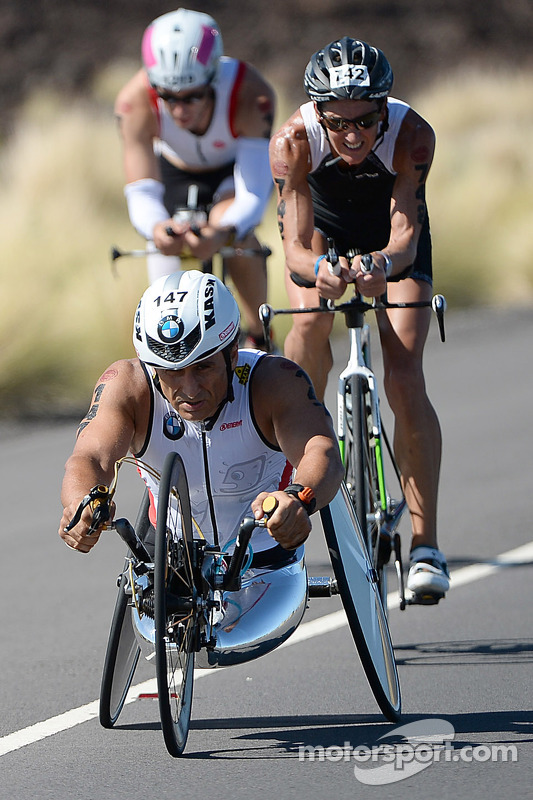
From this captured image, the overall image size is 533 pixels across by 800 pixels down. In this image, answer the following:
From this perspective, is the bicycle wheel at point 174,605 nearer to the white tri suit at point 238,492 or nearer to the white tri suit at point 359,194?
the white tri suit at point 238,492

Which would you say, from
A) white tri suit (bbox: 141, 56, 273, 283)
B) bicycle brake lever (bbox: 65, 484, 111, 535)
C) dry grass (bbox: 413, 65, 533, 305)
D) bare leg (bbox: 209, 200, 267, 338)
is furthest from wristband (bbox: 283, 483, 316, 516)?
dry grass (bbox: 413, 65, 533, 305)

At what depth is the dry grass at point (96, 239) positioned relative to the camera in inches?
575

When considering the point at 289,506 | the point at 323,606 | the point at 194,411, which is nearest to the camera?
the point at 289,506

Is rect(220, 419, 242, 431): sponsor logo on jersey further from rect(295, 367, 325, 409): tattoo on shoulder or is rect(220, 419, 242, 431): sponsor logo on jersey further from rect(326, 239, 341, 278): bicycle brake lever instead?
rect(326, 239, 341, 278): bicycle brake lever

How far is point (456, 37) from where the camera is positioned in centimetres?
5216

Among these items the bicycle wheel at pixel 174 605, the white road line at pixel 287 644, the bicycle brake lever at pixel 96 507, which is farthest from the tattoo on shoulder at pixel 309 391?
the white road line at pixel 287 644

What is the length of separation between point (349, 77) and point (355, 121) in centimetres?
21

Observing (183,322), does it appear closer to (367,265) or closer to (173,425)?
(173,425)

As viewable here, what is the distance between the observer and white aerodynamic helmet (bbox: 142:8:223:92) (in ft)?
27.7

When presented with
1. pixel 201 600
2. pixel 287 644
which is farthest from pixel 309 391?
pixel 287 644

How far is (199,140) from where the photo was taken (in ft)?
30.1

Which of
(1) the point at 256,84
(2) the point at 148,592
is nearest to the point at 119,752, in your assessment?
(2) the point at 148,592

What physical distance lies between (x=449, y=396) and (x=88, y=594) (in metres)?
6.30

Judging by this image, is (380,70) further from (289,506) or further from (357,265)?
(289,506)
